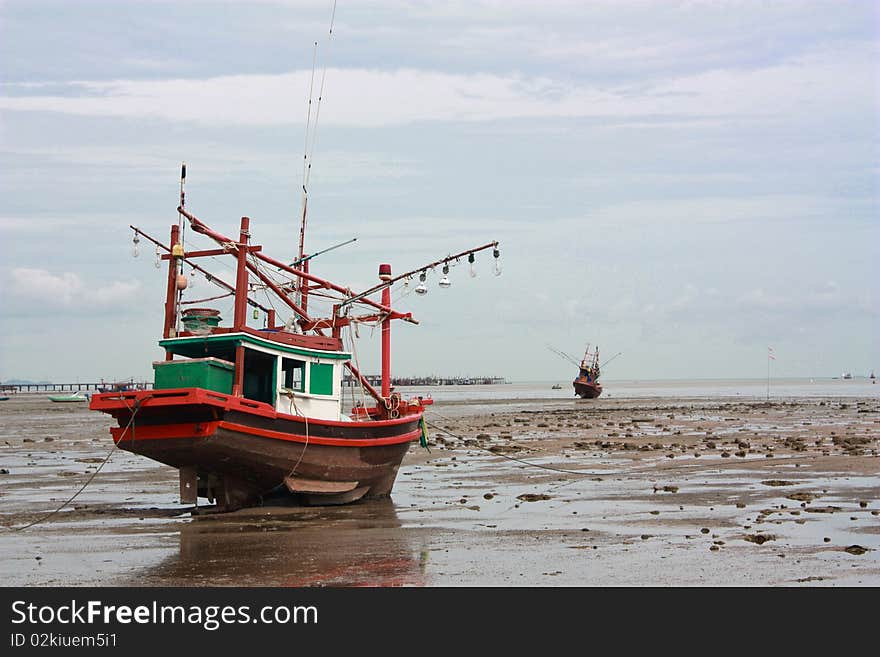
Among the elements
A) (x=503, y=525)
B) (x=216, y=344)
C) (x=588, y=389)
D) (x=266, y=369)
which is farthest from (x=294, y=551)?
(x=588, y=389)

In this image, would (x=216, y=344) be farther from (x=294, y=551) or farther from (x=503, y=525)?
(x=503, y=525)

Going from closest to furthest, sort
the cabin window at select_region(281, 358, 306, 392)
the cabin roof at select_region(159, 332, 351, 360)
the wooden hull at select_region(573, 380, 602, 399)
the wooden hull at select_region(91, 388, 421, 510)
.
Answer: the wooden hull at select_region(91, 388, 421, 510)
the cabin roof at select_region(159, 332, 351, 360)
the cabin window at select_region(281, 358, 306, 392)
the wooden hull at select_region(573, 380, 602, 399)

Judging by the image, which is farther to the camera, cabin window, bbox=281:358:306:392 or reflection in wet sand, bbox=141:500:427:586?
cabin window, bbox=281:358:306:392

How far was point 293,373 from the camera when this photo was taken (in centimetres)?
2334

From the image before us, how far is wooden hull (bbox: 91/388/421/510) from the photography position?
20.7m

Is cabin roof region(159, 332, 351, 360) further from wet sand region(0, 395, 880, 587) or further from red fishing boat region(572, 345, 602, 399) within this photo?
red fishing boat region(572, 345, 602, 399)

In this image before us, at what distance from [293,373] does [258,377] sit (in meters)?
0.74

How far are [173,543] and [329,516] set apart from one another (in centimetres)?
418

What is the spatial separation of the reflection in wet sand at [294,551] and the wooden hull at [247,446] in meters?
0.62

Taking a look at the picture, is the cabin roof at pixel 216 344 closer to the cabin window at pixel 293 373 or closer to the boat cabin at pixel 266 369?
the boat cabin at pixel 266 369

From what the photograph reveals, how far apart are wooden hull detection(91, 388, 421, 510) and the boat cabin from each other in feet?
1.85

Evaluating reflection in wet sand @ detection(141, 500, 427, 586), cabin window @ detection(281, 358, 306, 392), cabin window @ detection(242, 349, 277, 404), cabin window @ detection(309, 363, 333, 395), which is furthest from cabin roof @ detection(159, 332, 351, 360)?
reflection in wet sand @ detection(141, 500, 427, 586)

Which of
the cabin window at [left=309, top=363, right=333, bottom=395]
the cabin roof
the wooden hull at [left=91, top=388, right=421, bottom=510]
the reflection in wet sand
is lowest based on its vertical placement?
the reflection in wet sand
